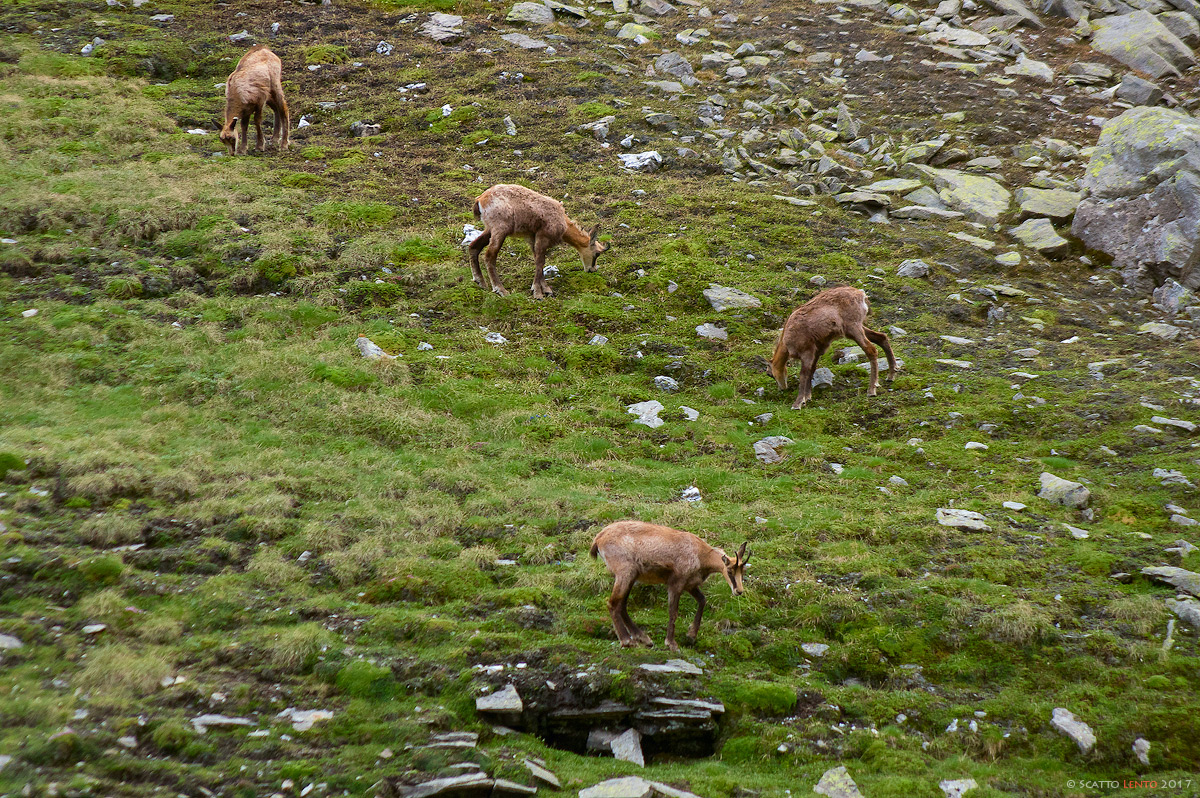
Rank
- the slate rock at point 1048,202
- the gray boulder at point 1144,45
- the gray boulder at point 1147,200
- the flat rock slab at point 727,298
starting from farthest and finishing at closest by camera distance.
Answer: the gray boulder at point 1144,45 → the slate rock at point 1048,202 → the gray boulder at point 1147,200 → the flat rock slab at point 727,298

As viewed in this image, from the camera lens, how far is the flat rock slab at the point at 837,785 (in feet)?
22.8

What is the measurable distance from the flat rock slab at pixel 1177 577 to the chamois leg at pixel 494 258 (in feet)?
40.7

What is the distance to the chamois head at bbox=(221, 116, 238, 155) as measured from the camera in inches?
827

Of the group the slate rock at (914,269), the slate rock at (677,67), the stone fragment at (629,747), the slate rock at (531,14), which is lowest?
the stone fragment at (629,747)

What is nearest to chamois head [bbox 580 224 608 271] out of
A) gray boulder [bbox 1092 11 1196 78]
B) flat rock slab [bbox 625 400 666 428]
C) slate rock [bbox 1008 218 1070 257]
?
flat rock slab [bbox 625 400 666 428]

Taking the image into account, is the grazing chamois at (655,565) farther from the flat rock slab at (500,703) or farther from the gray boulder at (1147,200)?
the gray boulder at (1147,200)

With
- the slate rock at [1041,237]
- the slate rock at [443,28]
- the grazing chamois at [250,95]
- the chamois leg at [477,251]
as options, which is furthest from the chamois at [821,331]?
the slate rock at [443,28]

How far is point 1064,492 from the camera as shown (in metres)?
11.5

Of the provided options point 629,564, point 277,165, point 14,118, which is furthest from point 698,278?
point 14,118

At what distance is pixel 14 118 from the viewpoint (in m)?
20.7

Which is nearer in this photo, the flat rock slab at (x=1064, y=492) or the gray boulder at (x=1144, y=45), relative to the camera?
the flat rock slab at (x=1064, y=492)

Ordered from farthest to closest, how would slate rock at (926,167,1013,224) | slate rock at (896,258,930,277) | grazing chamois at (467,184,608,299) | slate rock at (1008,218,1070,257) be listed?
slate rock at (926,167,1013,224), slate rock at (1008,218,1070,257), slate rock at (896,258,930,277), grazing chamois at (467,184,608,299)

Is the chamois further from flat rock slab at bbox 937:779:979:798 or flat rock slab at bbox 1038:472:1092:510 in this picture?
flat rock slab at bbox 937:779:979:798

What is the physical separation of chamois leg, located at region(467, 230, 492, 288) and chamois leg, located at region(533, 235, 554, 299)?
105 centimetres
